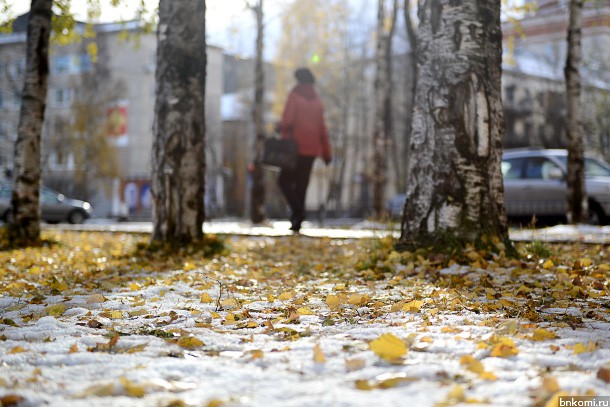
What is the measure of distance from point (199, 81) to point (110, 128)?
109 feet

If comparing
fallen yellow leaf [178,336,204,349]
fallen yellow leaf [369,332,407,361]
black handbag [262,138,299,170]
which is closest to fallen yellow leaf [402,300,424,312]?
fallen yellow leaf [369,332,407,361]

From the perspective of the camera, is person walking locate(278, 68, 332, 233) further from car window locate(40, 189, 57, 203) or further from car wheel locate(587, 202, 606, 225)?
car window locate(40, 189, 57, 203)

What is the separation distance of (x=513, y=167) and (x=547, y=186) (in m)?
0.82

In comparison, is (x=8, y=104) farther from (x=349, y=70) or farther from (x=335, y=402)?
(x=335, y=402)

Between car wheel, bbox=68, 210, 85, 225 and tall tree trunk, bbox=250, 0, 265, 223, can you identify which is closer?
tall tree trunk, bbox=250, 0, 265, 223

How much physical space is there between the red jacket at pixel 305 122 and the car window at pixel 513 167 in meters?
5.37

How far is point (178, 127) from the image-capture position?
310 inches

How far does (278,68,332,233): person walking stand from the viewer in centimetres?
1057

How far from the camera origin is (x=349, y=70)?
34.6 m

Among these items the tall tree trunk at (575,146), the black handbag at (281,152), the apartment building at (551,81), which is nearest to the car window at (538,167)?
the tall tree trunk at (575,146)

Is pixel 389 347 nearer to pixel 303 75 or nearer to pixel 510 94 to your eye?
pixel 303 75

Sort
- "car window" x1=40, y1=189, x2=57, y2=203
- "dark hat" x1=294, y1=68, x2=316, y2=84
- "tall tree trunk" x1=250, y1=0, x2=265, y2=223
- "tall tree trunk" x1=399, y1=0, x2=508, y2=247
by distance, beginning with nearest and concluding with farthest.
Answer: "tall tree trunk" x1=399, y1=0, x2=508, y2=247
"dark hat" x1=294, y1=68, x2=316, y2=84
"tall tree trunk" x1=250, y1=0, x2=265, y2=223
"car window" x1=40, y1=189, x2=57, y2=203

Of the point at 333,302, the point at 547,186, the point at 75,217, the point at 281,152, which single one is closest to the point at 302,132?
the point at 281,152

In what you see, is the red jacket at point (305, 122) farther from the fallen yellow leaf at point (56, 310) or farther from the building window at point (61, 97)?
the building window at point (61, 97)
